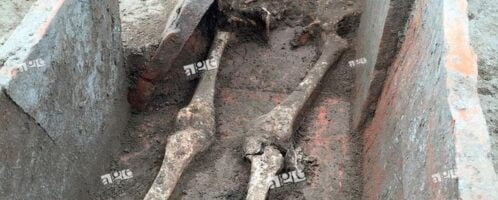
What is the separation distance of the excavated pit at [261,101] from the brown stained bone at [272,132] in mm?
124

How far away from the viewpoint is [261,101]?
3615mm

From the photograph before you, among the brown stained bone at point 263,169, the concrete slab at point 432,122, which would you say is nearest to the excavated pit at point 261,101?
the concrete slab at point 432,122

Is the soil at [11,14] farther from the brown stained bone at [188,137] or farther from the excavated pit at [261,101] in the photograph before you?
the brown stained bone at [188,137]

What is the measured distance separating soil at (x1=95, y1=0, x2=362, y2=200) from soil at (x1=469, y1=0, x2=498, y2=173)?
796mm

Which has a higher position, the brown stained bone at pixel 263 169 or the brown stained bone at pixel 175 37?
the brown stained bone at pixel 175 37

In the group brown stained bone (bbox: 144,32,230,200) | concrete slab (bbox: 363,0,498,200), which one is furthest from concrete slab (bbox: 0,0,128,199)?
concrete slab (bbox: 363,0,498,200)

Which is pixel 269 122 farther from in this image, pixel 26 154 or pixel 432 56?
pixel 26 154

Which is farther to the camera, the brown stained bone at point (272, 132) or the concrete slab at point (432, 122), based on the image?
the brown stained bone at point (272, 132)

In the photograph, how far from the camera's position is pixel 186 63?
11.2 feet

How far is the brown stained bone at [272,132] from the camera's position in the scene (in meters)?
2.76

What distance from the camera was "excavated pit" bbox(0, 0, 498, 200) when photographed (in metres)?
2.06

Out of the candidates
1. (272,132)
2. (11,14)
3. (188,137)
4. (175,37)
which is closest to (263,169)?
(272,132)

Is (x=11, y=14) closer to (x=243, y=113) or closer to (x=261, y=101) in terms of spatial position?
(x=243, y=113)

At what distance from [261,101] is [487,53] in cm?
132
